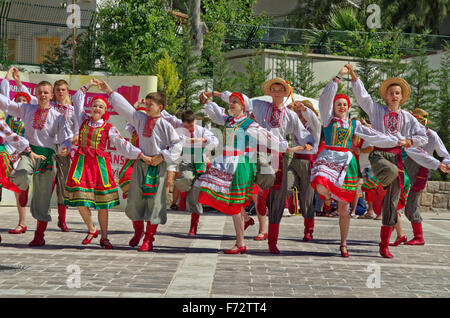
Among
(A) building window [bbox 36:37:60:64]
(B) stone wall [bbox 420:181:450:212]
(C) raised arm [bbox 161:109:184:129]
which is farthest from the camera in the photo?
(A) building window [bbox 36:37:60:64]

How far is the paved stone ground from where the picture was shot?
6005 mm

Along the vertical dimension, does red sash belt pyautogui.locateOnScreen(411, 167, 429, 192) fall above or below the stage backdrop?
below

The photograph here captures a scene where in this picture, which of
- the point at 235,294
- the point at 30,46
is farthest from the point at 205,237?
the point at 30,46

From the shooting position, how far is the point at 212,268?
23.7 ft

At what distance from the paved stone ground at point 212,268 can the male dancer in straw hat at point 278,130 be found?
42 cm

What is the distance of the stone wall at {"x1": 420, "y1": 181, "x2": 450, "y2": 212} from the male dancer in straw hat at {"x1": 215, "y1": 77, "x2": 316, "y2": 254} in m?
9.01

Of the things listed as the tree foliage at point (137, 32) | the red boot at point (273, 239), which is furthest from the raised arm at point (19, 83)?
the tree foliage at point (137, 32)

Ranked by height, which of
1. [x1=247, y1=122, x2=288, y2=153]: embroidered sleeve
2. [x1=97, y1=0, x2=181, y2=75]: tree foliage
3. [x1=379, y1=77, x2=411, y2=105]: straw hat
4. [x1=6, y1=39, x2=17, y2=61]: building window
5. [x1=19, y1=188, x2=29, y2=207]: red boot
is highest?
[x1=97, y1=0, x2=181, y2=75]: tree foliage

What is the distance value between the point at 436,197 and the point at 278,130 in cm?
948

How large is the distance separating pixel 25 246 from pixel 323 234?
15.9 feet

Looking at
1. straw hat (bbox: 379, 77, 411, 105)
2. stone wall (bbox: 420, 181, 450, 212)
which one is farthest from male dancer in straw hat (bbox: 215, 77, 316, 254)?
stone wall (bbox: 420, 181, 450, 212)

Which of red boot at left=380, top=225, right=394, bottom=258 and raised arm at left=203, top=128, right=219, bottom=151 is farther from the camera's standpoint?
raised arm at left=203, top=128, right=219, bottom=151

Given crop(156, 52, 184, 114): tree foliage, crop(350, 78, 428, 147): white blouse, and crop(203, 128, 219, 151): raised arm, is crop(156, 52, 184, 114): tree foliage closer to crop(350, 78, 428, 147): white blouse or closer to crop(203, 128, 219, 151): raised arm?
crop(203, 128, 219, 151): raised arm

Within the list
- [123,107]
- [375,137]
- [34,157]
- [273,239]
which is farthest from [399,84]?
[34,157]
